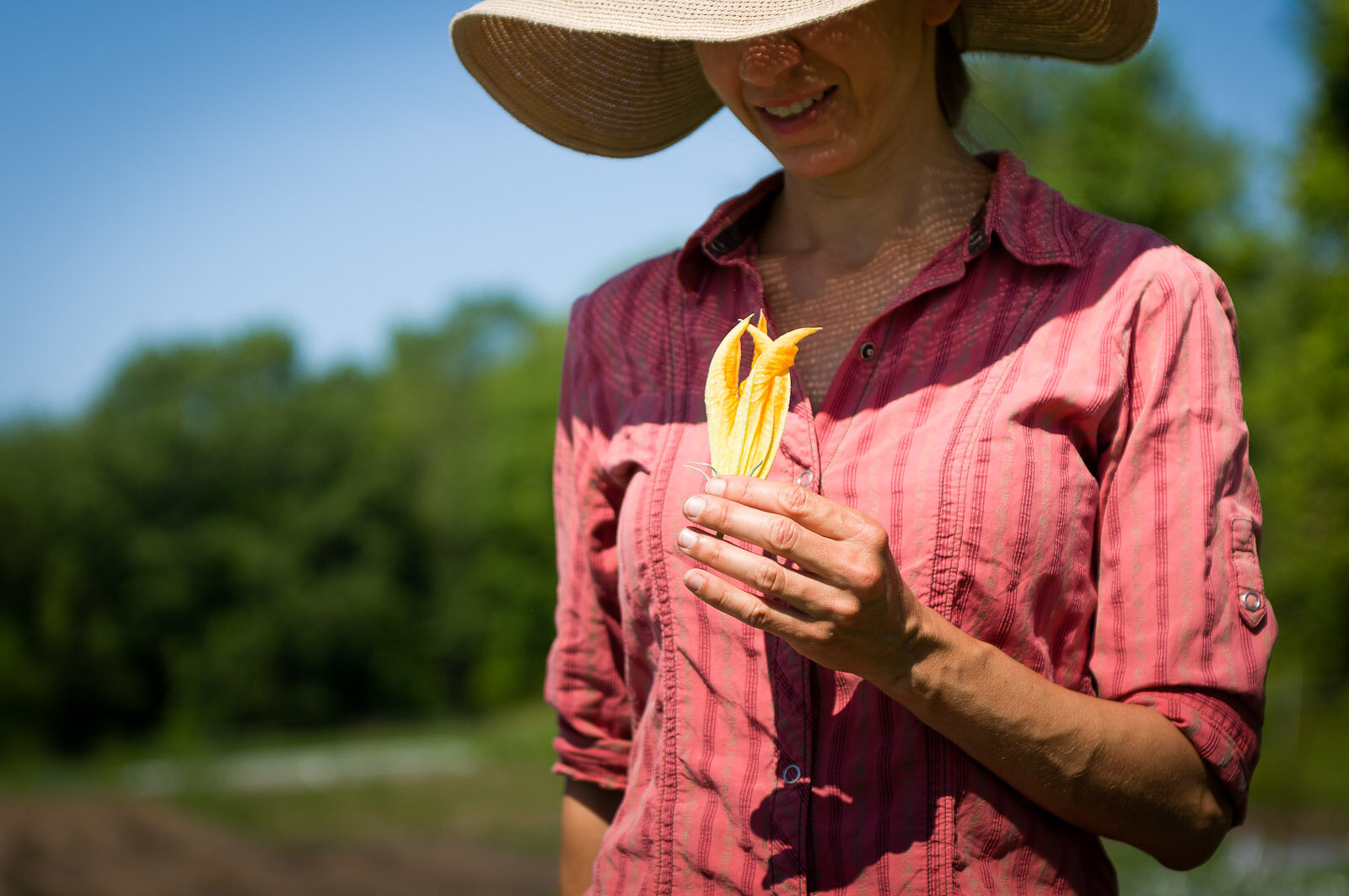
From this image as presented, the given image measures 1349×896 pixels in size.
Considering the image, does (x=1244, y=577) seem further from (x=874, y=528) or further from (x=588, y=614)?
(x=588, y=614)

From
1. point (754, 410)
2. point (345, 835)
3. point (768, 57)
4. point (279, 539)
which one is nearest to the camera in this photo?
point (754, 410)

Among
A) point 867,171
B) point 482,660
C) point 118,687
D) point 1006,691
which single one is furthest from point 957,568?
point 482,660

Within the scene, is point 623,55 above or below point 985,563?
above

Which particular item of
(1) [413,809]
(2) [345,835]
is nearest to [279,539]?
(1) [413,809]

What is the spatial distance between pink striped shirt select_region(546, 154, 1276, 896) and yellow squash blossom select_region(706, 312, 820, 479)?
0.15 metres

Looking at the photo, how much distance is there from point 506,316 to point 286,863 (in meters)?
35.3

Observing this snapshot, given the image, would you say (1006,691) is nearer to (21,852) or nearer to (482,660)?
(21,852)

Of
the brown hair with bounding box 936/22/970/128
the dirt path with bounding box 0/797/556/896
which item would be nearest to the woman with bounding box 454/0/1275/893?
the brown hair with bounding box 936/22/970/128

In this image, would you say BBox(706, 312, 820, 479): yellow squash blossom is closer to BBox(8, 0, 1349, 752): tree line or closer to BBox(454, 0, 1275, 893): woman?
BBox(454, 0, 1275, 893): woman

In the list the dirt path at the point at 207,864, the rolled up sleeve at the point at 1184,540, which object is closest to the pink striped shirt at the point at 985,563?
the rolled up sleeve at the point at 1184,540

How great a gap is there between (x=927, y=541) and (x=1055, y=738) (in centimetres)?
32

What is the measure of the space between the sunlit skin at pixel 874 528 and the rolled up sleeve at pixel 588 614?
4.0 inches

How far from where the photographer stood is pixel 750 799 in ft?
5.65

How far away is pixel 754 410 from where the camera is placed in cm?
164
